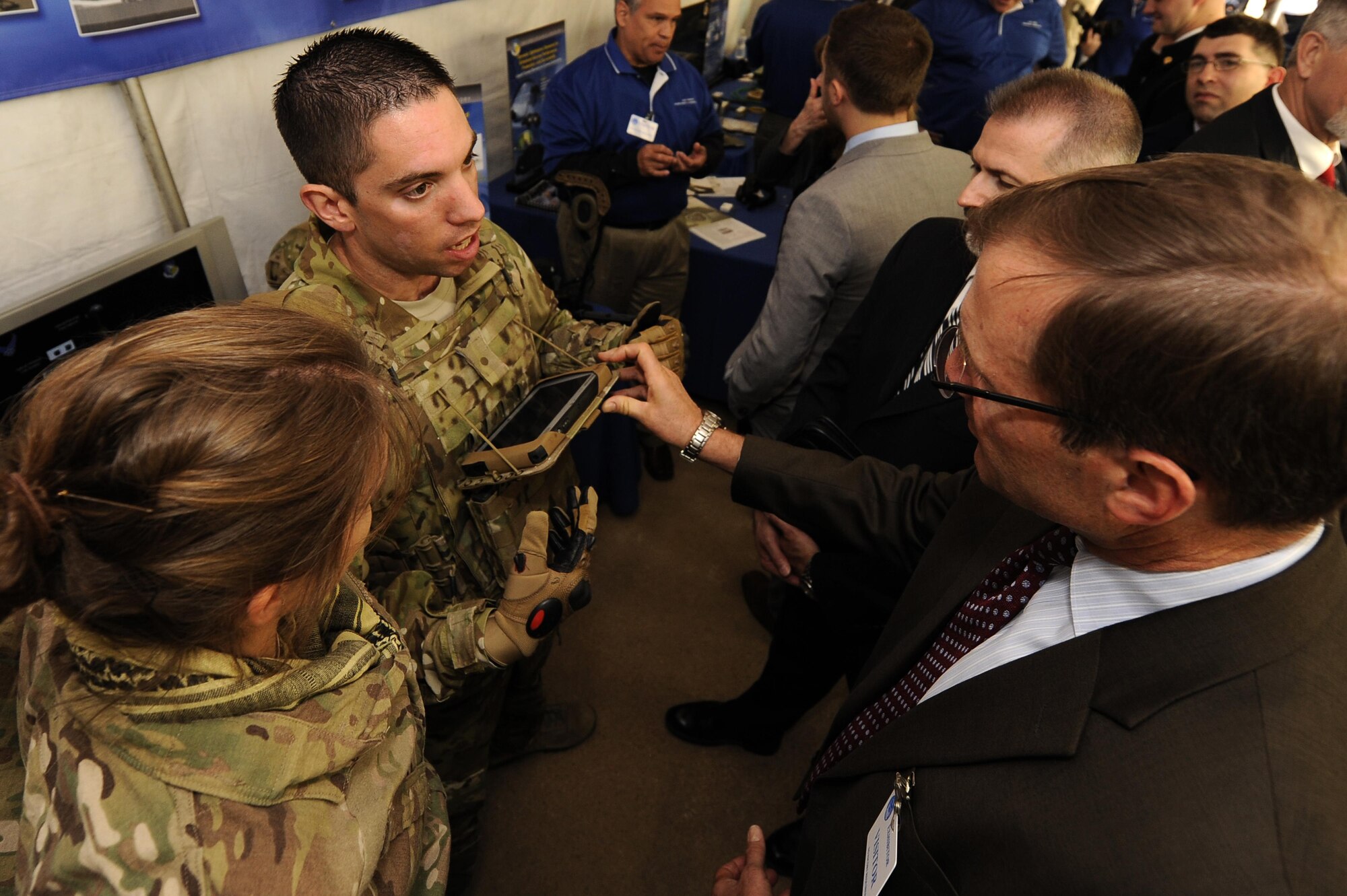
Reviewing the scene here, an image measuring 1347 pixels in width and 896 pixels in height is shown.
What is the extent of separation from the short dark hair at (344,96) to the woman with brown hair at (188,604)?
796mm

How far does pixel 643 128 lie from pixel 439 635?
2.90m

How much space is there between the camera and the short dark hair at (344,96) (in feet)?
4.94

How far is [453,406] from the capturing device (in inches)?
66.8

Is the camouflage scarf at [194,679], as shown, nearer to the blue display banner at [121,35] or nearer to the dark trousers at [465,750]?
the dark trousers at [465,750]

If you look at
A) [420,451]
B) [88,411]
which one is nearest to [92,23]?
[420,451]

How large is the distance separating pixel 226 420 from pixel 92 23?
1673mm

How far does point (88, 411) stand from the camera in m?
0.73

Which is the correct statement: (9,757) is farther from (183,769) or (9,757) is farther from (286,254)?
(286,254)

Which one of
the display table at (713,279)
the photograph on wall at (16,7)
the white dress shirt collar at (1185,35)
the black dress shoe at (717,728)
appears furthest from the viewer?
the white dress shirt collar at (1185,35)

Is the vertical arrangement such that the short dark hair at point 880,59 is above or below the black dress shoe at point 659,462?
above

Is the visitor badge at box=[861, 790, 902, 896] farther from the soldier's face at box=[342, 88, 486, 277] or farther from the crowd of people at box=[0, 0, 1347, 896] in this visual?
the soldier's face at box=[342, 88, 486, 277]

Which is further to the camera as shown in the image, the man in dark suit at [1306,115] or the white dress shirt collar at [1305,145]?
the white dress shirt collar at [1305,145]

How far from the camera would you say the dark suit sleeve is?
5.28 feet

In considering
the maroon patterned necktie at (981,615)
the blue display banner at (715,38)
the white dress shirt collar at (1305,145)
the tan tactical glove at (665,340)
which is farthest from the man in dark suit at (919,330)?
the blue display banner at (715,38)
